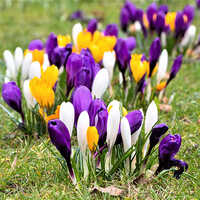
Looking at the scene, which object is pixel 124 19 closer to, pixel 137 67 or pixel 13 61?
pixel 13 61

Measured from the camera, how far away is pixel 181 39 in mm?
4035

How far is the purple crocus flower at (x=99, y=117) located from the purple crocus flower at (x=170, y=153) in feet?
0.97

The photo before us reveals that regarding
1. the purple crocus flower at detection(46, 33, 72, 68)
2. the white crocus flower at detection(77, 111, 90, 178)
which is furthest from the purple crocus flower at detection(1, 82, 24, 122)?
the white crocus flower at detection(77, 111, 90, 178)

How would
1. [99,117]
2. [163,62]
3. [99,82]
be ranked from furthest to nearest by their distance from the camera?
[163,62]
[99,82]
[99,117]

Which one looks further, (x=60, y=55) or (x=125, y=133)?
(x=60, y=55)

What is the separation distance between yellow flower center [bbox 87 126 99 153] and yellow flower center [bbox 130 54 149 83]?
0.82 meters

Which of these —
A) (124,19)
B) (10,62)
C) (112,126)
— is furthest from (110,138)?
(124,19)

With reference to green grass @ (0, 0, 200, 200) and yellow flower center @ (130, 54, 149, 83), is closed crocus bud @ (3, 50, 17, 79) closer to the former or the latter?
green grass @ (0, 0, 200, 200)

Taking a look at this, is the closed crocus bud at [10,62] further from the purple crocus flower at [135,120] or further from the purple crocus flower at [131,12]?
the purple crocus flower at [131,12]

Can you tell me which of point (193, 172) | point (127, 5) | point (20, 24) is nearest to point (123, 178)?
point (193, 172)

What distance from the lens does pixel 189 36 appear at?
4.04m

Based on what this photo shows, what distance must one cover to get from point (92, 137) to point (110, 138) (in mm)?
100

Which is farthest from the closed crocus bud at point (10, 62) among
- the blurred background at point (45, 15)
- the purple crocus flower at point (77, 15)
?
the purple crocus flower at point (77, 15)

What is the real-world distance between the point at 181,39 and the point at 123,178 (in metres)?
2.45
